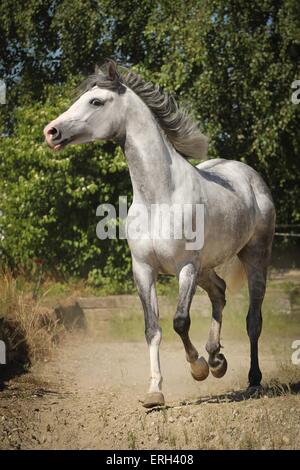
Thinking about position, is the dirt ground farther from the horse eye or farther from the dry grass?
the horse eye

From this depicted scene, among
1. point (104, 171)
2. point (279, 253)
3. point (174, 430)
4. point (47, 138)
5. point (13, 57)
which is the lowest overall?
point (279, 253)

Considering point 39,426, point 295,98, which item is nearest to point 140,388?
point 39,426

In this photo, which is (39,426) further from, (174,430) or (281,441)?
(281,441)

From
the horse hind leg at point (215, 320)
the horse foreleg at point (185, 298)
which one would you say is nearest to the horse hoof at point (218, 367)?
the horse hind leg at point (215, 320)

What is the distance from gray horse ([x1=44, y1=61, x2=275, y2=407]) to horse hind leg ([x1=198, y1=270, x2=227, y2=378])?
70 centimetres

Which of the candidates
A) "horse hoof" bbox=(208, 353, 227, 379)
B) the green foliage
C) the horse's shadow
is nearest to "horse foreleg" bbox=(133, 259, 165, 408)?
the horse's shadow

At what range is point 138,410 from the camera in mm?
5535

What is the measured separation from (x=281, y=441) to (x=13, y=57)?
35.9ft

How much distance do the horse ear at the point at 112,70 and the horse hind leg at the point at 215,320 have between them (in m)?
2.07

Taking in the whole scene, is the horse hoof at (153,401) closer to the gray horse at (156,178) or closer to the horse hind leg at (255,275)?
the gray horse at (156,178)

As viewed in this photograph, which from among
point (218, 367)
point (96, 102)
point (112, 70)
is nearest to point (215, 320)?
point (218, 367)

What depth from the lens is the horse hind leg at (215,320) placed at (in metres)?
6.37

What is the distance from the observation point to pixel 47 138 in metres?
5.48

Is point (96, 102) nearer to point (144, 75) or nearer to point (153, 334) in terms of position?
point (153, 334)
